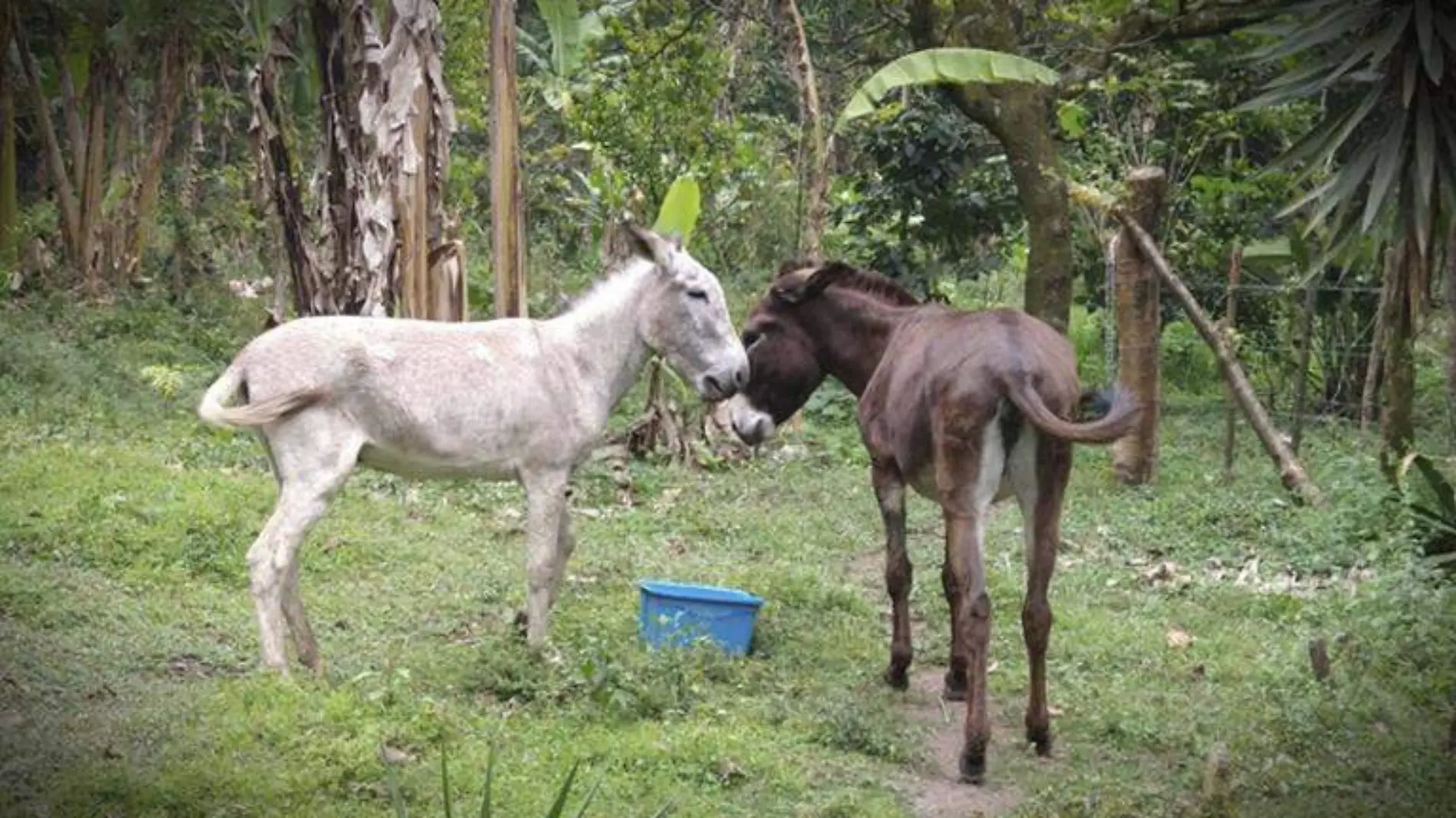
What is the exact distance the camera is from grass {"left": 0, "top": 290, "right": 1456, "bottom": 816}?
638 centimetres

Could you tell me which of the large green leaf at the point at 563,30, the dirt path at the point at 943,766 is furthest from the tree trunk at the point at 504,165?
the dirt path at the point at 943,766

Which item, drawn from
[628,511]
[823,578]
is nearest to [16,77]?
[628,511]

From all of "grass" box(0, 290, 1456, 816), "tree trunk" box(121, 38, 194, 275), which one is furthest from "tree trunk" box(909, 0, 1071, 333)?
"tree trunk" box(121, 38, 194, 275)

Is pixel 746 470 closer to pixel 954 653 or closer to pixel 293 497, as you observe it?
pixel 954 653

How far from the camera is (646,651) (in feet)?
25.5

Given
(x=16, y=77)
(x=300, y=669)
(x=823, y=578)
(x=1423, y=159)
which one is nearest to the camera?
(x=300, y=669)

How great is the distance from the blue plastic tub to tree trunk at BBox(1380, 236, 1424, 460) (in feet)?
14.7

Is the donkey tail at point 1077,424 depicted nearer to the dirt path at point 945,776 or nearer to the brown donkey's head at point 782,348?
the dirt path at point 945,776

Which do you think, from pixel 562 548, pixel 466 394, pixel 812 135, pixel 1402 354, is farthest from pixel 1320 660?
pixel 812 135

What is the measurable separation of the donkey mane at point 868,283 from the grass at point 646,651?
5.40 feet

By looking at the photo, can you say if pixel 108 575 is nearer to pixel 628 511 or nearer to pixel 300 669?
pixel 300 669

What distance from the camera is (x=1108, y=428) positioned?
6758mm

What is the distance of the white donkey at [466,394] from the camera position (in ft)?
23.8

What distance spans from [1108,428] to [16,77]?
14.0m
